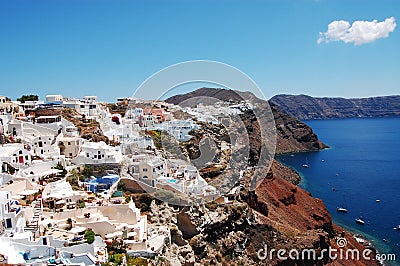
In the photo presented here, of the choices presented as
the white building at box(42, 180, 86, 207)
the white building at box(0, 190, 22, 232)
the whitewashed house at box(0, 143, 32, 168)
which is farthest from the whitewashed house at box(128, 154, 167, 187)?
the white building at box(0, 190, 22, 232)

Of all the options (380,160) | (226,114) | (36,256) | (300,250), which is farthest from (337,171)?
(36,256)

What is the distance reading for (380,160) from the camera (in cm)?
7606

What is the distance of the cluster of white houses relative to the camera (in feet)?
41.9

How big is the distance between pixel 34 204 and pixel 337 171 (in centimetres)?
5867

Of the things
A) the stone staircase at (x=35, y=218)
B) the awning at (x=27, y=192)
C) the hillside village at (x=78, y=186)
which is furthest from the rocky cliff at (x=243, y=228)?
the awning at (x=27, y=192)

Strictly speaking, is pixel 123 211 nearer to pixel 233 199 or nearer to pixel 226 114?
pixel 233 199

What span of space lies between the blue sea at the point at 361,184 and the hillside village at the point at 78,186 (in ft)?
63.2

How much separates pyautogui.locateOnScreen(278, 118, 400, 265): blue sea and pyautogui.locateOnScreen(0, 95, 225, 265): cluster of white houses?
20197mm

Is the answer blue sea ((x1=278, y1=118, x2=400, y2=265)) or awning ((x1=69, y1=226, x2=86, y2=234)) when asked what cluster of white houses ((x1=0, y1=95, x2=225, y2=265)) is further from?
blue sea ((x1=278, y1=118, x2=400, y2=265))

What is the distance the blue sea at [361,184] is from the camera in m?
36.8

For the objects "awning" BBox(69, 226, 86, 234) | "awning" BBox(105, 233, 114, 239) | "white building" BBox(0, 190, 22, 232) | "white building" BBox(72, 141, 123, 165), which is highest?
"white building" BBox(72, 141, 123, 165)

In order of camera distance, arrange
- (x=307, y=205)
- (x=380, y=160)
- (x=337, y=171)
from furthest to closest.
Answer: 1. (x=380, y=160)
2. (x=337, y=171)
3. (x=307, y=205)

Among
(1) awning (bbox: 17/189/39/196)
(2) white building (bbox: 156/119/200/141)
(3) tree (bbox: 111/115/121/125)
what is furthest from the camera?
(3) tree (bbox: 111/115/121/125)

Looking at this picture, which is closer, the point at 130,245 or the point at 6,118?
the point at 130,245
